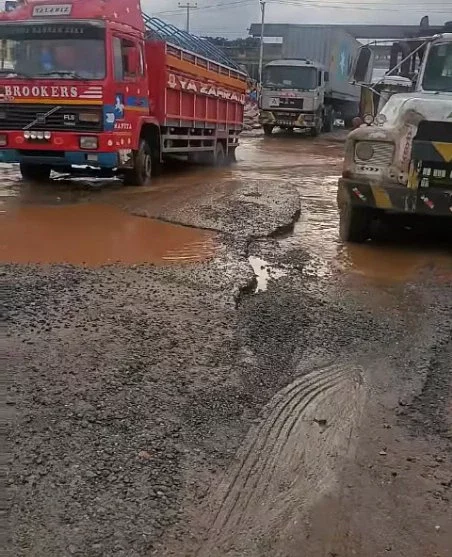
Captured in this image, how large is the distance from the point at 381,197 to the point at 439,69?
2.19m

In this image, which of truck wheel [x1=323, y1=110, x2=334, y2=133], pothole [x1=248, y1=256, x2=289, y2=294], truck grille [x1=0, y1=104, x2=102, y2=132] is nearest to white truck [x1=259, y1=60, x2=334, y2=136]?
truck wheel [x1=323, y1=110, x2=334, y2=133]

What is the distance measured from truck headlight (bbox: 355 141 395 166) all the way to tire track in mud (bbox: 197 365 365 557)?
3.21 metres

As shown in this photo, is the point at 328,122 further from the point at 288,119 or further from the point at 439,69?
the point at 439,69

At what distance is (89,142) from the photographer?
9672mm

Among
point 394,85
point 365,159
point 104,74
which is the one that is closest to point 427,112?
point 365,159

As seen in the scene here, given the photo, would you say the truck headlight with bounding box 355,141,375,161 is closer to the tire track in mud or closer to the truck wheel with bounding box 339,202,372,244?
the truck wheel with bounding box 339,202,372,244

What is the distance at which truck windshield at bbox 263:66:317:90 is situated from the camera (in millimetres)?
24906

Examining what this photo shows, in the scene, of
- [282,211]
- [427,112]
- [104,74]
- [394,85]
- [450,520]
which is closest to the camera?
[450,520]

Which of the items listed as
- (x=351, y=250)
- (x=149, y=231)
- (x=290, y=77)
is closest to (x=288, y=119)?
(x=290, y=77)

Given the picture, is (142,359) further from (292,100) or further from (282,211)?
(292,100)

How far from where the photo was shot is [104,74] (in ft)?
31.7

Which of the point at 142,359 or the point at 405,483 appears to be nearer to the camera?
the point at 405,483

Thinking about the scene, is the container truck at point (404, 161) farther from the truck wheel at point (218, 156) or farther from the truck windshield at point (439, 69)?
the truck wheel at point (218, 156)

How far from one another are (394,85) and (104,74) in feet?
Answer: 13.7
